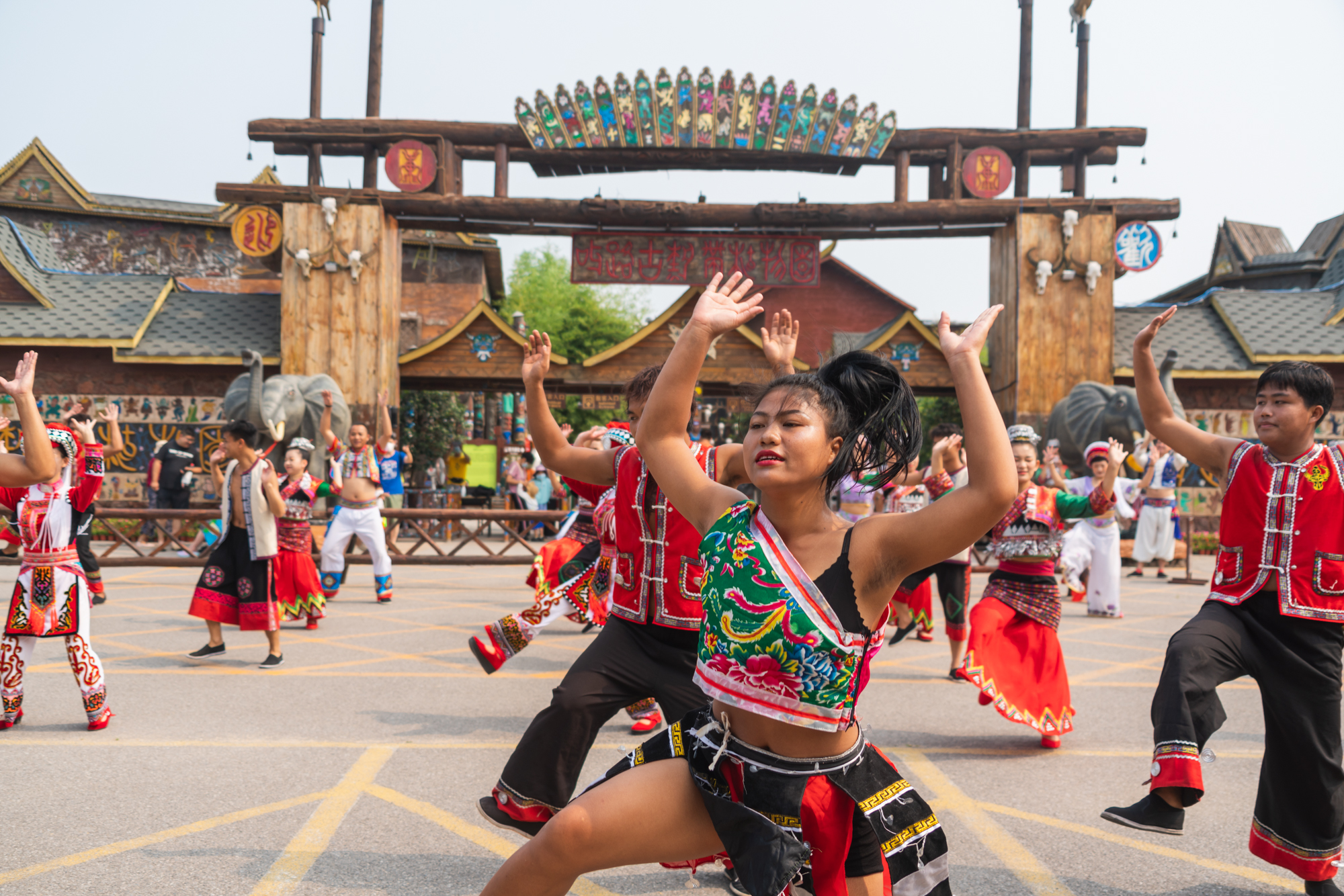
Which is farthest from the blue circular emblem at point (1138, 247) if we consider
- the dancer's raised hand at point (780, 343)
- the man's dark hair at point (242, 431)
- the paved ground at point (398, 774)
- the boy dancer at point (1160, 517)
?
the dancer's raised hand at point (780, 343)

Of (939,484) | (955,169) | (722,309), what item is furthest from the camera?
(955,169)

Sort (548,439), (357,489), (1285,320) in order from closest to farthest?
(548,439)
(357,489)
(1285,320)

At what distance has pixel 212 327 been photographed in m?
18.1

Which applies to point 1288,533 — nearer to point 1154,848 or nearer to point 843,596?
point 1154,848

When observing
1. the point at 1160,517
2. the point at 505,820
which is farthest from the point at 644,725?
the point at 1160,517

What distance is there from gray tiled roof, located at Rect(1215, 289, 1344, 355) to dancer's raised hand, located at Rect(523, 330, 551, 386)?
18.3 metres

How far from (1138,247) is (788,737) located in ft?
56.7

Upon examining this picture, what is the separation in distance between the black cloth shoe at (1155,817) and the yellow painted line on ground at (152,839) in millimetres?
3157

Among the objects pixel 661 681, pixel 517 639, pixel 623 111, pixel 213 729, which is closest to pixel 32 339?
pixel 623 111

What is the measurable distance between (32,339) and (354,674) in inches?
552

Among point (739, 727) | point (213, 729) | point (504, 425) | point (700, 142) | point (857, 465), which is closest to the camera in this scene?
point (739, 727)

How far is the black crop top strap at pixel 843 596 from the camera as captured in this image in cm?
218

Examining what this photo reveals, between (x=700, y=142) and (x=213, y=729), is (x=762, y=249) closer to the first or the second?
(x=700, y=142)

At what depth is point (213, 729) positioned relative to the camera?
18.0 ft
